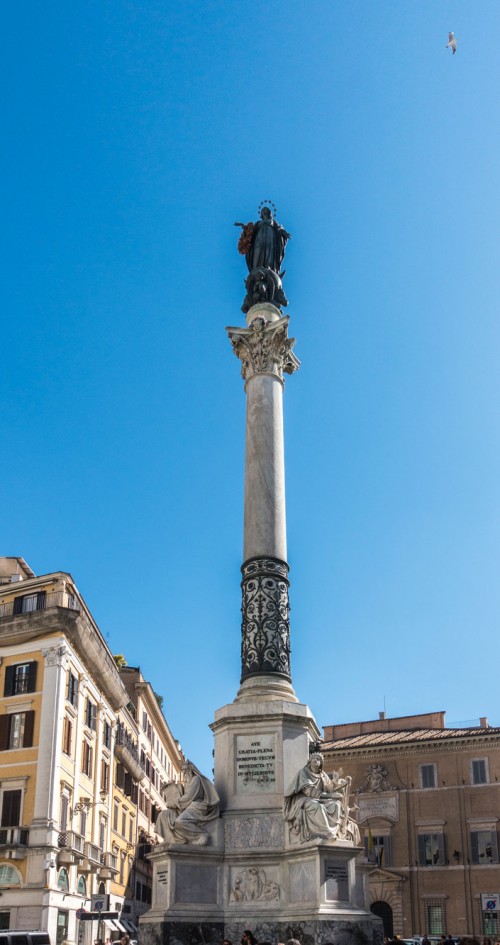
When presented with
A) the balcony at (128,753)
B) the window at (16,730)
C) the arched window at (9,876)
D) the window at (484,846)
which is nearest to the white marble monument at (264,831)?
the arched window at (9,876)

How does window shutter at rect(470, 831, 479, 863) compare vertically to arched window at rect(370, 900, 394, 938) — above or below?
above

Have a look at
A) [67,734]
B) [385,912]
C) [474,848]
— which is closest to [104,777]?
[67,734]

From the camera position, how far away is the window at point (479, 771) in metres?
59.0

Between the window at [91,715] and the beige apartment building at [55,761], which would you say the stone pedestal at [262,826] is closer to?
the beige apartment building at [55,761]

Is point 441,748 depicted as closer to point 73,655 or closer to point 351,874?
point 73,655

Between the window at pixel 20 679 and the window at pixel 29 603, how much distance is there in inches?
95.7

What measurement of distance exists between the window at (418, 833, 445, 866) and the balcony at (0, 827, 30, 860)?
30727 millimetres

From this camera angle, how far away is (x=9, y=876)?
Result: 35.2m

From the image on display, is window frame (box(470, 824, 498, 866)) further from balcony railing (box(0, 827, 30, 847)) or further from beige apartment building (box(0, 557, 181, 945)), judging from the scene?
balcony railing (box(0, 827, 30, 847))

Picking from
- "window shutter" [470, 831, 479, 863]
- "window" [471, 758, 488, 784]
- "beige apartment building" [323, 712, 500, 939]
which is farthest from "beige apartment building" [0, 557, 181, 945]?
"window" [471, 758, 488, 784]

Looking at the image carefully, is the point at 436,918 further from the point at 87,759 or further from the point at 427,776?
the point at 87,759

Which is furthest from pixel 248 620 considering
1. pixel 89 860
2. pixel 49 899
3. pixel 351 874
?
pixel 89 860

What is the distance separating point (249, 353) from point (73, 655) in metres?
22.3

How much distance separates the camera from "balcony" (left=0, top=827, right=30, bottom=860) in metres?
34.8
